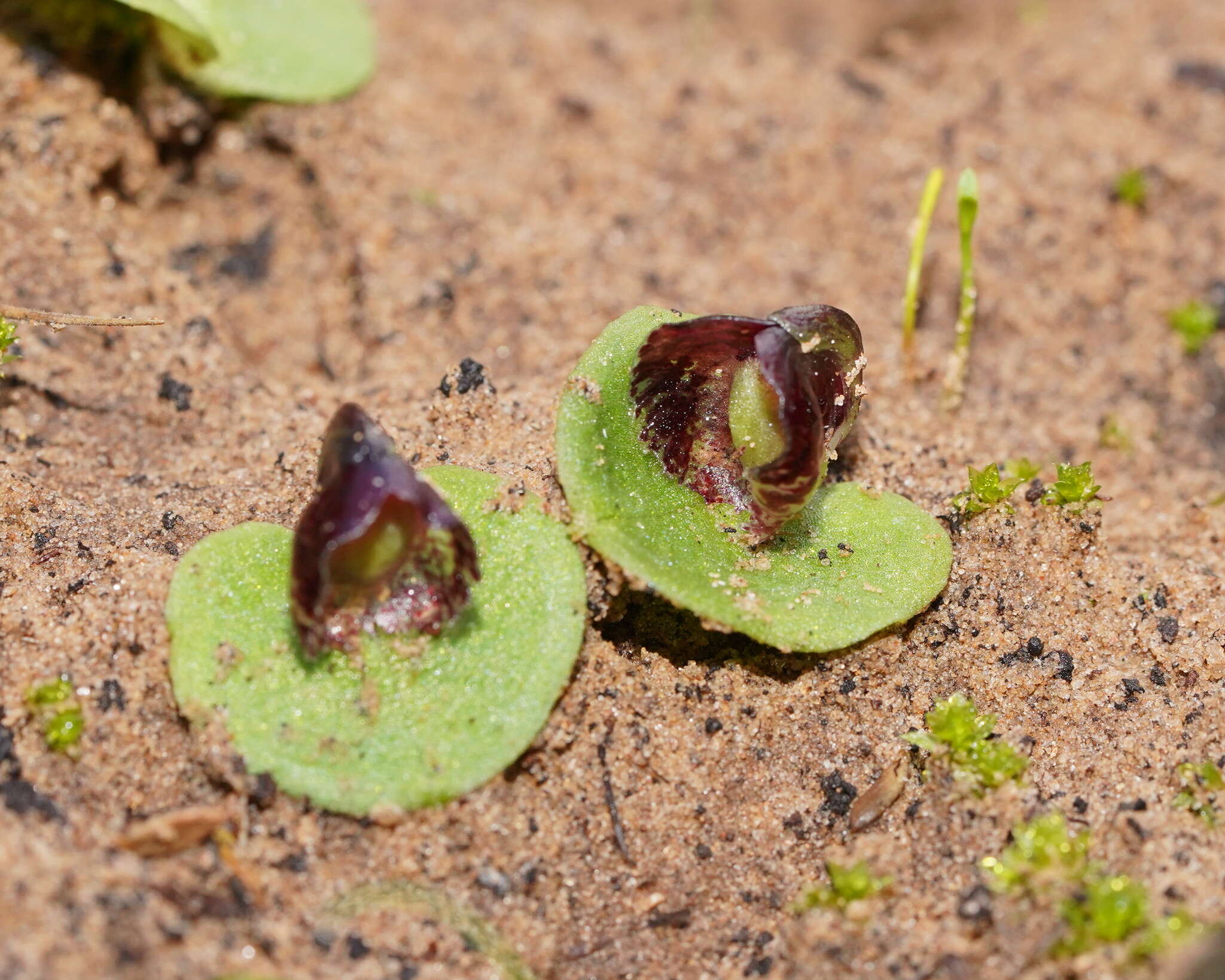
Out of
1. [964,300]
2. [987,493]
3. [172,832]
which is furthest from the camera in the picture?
[964,300]

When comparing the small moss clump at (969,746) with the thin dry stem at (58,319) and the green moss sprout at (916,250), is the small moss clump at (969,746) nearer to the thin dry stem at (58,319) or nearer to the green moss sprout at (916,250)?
the green moss sprout at (916,250)

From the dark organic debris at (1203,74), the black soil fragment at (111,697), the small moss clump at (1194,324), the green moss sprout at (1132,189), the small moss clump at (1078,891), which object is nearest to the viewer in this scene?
the small moss clump at (1078,891)

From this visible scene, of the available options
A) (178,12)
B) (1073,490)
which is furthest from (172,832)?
(178,12)

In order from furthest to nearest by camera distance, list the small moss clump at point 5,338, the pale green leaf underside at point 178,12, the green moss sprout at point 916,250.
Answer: the green moss sprout at point 916,250 < the pale green leaf underside at point 178,12 < the small moss clump at point 5,338

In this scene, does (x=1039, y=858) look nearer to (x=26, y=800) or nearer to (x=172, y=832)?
(x=172, y=832)

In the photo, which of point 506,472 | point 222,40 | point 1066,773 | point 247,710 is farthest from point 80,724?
point 222,40

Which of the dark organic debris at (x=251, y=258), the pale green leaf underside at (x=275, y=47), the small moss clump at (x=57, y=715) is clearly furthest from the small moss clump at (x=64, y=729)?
the pale green leaf underside at (x=275, y=47)

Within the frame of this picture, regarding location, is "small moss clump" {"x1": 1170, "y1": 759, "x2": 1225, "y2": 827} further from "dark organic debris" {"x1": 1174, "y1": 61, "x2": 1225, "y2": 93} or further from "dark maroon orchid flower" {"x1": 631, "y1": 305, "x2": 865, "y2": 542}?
"dark organic debris" {"x1": 1174, "y1": 61, "x2": 1225, "y2": 93}

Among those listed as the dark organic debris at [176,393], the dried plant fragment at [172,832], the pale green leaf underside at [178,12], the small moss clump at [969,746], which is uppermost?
the small moss clump at [969,746]
